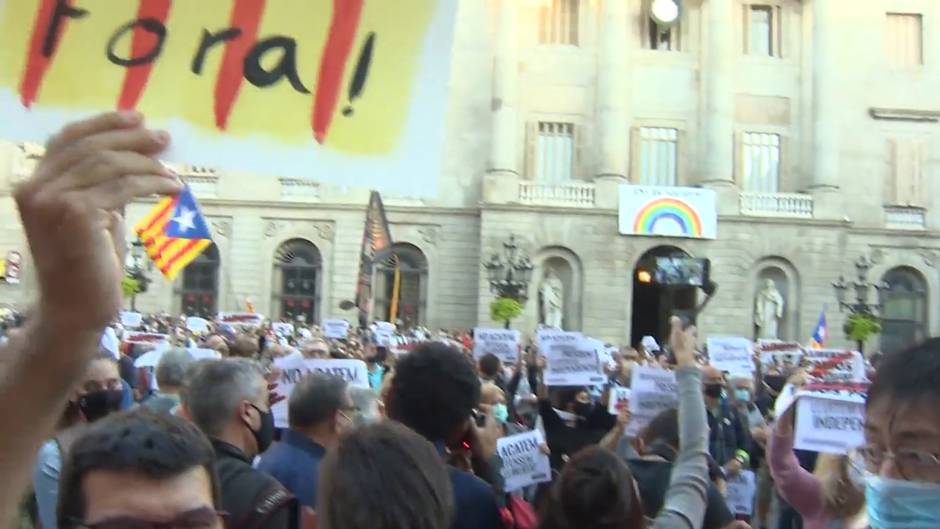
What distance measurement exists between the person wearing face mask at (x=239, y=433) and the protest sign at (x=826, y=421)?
2.42 metres

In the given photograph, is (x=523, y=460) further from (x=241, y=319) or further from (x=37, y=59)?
(x=241, y=319)

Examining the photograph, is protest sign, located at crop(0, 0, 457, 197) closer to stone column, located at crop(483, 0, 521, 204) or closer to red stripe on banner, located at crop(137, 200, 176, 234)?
red stripe on banner, located at crop(137, 200, 176, 234)

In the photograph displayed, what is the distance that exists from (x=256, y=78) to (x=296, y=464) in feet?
6.28

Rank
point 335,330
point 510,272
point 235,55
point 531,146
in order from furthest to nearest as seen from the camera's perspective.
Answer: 1. point 531,146
2. point 510,272
3. point 335,330
4. point 235,55

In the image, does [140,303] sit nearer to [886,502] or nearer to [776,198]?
[776,198]

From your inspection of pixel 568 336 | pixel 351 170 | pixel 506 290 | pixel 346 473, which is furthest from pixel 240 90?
pixel 506 290

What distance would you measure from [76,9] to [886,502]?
78.3 inches

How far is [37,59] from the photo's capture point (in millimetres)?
2287

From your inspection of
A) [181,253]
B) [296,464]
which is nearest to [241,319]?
[181,253]

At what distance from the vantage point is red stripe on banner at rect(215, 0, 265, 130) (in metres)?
2.39

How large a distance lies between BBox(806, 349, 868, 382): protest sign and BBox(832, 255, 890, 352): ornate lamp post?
714 inches

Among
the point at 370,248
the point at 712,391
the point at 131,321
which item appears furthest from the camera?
the point at 370,248

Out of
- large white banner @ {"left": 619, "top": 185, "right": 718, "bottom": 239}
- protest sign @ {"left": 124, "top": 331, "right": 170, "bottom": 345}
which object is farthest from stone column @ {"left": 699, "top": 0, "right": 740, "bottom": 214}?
protest sign @ {"left": 124, "top": 331, "right": 170, "bottom": 345}

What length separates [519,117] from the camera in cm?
3112
